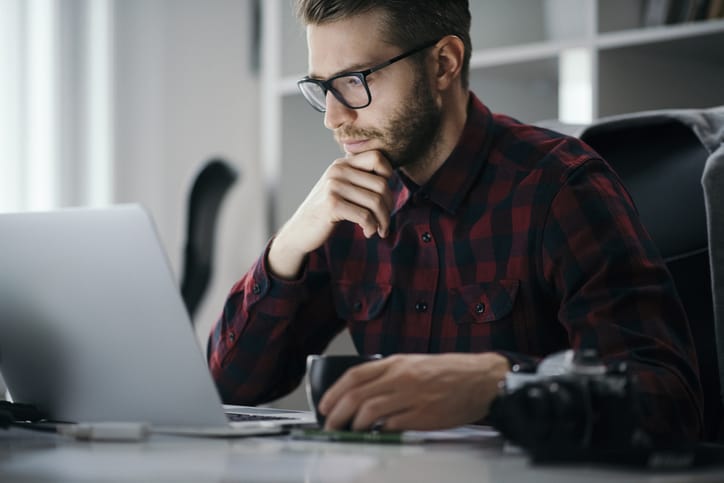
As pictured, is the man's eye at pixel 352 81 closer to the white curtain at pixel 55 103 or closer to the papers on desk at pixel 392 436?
the papers on desk at pixel 392 436

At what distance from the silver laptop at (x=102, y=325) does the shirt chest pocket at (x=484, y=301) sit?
16.2 inches

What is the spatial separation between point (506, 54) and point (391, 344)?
1.45 m

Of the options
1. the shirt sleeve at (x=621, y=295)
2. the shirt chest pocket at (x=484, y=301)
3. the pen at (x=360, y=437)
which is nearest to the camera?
the pen at (x=360, y=437)

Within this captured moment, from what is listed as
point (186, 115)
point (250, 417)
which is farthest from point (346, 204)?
point (186, 115)

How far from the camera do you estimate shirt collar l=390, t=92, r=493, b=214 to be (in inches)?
61.1

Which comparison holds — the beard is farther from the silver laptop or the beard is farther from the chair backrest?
the silver laptop

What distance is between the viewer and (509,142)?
1572 mm

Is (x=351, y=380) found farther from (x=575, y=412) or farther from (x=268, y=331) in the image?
(x=268, y=331)

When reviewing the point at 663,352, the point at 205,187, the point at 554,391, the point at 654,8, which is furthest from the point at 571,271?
the point at 205,187

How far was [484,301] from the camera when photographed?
1.49 meters

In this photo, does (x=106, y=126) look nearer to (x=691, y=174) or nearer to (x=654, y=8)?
(x=654, y=8)

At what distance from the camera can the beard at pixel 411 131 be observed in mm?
1565

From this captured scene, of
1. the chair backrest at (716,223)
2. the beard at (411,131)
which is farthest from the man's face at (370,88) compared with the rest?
the chair backrest at (716,223)

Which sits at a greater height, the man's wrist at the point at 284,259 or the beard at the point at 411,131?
the beard at the point at 411,131
